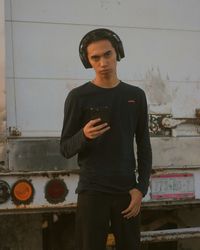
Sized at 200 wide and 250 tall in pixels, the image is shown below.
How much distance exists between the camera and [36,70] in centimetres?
407

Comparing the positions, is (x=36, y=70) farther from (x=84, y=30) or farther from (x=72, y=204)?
(x=72, y=204)

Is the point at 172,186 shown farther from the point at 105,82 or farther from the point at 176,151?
the point at 105,82

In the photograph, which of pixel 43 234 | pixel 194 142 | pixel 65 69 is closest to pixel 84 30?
pixel 65 69

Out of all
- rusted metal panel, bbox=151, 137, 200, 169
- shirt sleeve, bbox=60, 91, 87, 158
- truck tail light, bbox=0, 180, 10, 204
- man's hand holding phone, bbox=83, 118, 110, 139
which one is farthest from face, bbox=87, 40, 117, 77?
Answer: rusted metal panel, bbox=151, 137, 200, 169

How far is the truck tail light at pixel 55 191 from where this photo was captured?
375 cm

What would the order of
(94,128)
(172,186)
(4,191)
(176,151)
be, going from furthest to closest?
1. (176,151)
2. (172,186)
3. (4,191)
4. (94,128)

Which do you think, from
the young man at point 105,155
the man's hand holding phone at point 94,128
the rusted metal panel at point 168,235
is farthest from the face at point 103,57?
the rusted metal panel at point 168,235

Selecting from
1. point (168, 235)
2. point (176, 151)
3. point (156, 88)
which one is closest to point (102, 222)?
point (168, 235)

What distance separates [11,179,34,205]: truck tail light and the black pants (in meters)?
0.63

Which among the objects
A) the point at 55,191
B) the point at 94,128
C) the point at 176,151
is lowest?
the point at 55,191

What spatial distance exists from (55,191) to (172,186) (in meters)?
0.77

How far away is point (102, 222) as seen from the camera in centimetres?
308

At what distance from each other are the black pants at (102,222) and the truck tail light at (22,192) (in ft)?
2.08

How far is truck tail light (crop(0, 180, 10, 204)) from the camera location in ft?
12.0
